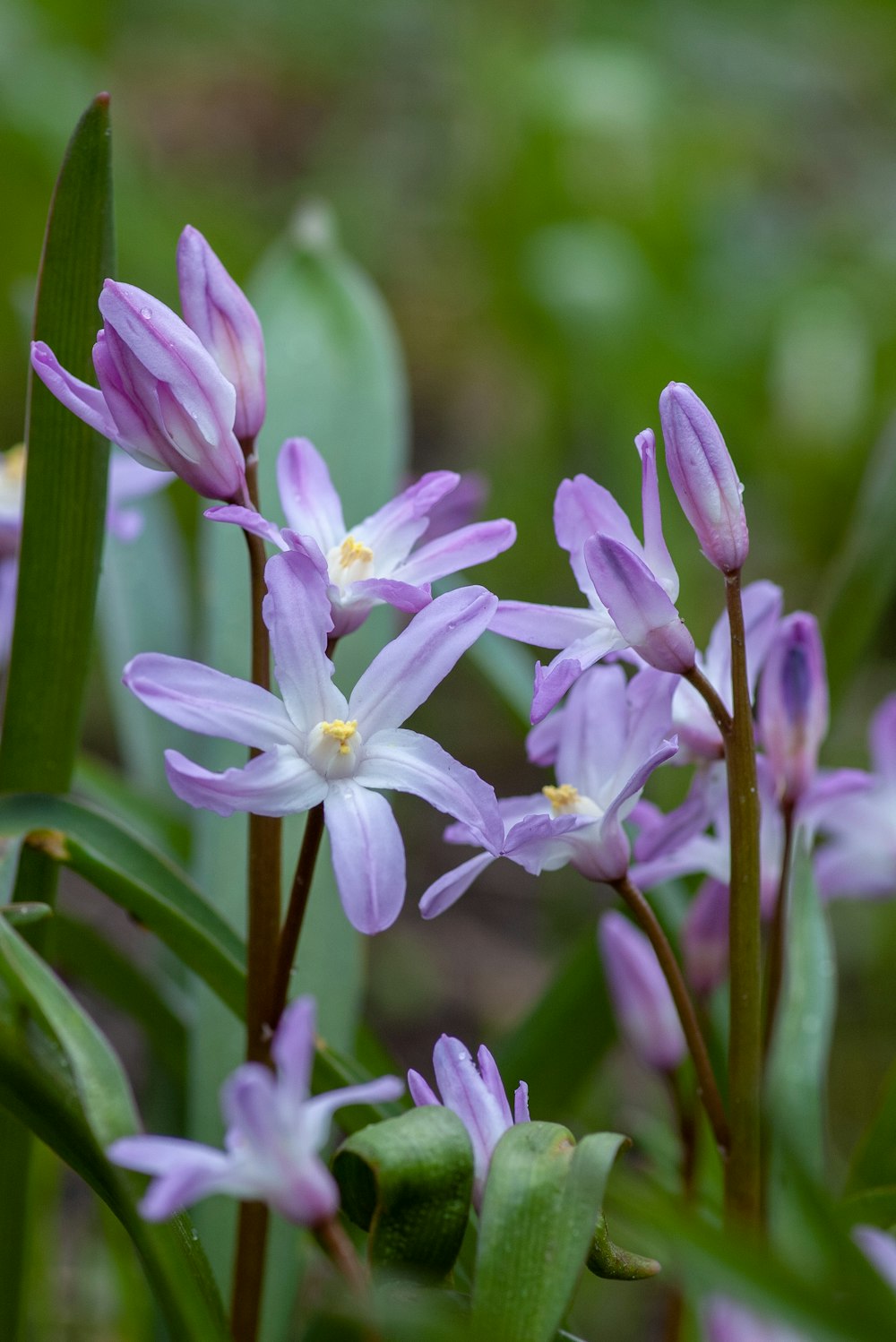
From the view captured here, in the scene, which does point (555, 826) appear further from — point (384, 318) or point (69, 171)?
point (384, 318)

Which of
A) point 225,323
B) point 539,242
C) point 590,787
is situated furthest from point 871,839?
point 539,242

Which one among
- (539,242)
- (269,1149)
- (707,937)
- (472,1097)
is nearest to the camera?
(269,1149)

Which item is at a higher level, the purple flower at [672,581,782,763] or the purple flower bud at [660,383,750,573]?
the purple flower bud at [660,383,750,573]

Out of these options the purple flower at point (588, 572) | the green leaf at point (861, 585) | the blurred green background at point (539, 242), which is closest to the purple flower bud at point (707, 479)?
the purple flower at point (588, 572)

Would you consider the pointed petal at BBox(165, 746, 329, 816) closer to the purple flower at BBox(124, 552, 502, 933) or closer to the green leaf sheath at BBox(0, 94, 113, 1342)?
the purple flower at BBox(124, 552, 502, 933)

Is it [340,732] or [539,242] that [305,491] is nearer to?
[340,732]

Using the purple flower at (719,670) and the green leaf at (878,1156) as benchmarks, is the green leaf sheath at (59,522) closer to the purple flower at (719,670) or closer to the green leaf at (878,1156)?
the purple flower at (719,670)

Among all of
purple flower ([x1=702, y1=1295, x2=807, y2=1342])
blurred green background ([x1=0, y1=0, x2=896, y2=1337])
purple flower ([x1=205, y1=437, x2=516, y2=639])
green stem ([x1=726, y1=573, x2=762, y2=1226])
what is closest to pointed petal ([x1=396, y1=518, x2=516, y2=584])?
purple flower ([x1=205, y1=437, x2=516, y2=639])
